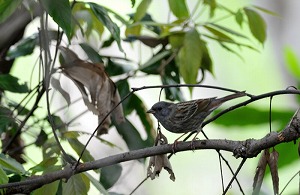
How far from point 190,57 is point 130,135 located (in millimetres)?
410

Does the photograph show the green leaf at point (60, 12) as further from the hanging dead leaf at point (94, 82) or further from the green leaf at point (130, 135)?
the green leaf at point (130, 135)

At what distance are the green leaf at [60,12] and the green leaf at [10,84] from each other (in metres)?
0.75

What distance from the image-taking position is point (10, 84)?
2369mm

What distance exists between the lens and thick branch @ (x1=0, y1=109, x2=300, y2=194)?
4.86 feet

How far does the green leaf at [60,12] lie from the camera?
1648 millimetres

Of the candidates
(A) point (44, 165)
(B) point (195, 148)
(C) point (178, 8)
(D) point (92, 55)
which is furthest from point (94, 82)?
(B) point (195, 148)

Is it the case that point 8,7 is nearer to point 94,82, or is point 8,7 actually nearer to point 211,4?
point 94,82

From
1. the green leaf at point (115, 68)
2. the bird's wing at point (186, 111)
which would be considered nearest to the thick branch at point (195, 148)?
the bird's wing at point (186, 111)

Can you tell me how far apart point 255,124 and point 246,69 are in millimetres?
3790

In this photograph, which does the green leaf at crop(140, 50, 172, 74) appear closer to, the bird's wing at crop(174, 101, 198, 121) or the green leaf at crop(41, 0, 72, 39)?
the bird's wing at crop(174, 101, 198, 121)

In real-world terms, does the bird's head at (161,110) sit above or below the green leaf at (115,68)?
below

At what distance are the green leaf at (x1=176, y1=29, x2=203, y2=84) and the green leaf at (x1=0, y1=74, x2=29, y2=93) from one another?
0.60 metres

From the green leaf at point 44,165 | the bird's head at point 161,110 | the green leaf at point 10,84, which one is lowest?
the green leaf at point 44,165

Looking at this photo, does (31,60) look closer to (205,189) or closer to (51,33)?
(205,189)
